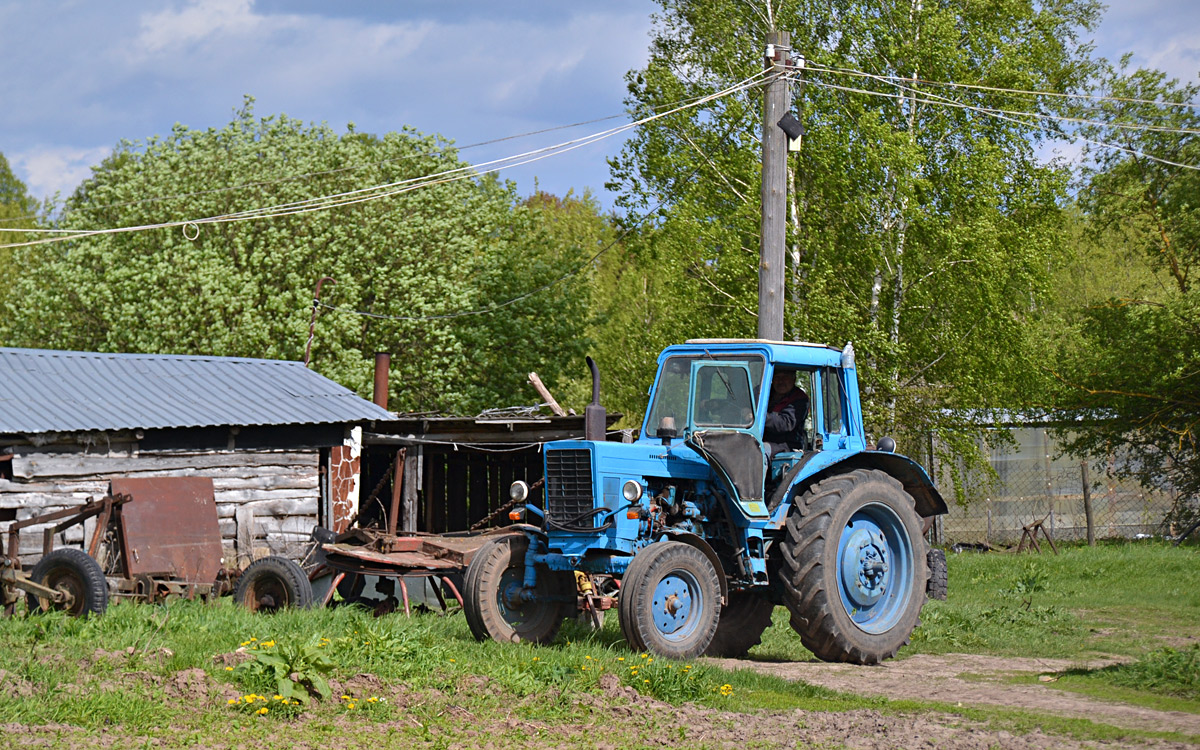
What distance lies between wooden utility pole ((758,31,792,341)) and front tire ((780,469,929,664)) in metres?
2.67

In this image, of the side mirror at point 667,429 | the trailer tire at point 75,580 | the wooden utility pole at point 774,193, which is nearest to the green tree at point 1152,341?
the wooden utility pole at point 774,193

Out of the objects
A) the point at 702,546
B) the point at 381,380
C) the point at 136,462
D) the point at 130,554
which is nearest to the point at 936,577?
the point at 702,546

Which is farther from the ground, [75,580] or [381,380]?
[381,380]

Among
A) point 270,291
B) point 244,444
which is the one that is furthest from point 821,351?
point 270,291

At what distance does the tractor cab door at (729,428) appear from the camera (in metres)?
8.85

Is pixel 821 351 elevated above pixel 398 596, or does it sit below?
above

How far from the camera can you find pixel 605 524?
8.65 meters

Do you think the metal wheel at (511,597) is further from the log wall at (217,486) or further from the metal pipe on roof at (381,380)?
the metal pipe on roof at (381,380)

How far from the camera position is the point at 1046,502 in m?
23.0

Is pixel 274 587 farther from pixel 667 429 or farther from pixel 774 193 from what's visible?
pixel 774 193

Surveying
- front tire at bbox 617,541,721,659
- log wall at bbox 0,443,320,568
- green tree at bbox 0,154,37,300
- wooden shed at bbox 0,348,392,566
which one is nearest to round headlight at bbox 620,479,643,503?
front tire at bbox 617,541,721,659

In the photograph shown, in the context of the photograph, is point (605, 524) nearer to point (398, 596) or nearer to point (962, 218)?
point (398, 596)

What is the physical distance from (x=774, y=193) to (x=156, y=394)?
9187 millimetres

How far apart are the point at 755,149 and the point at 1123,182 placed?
850 centimetres
